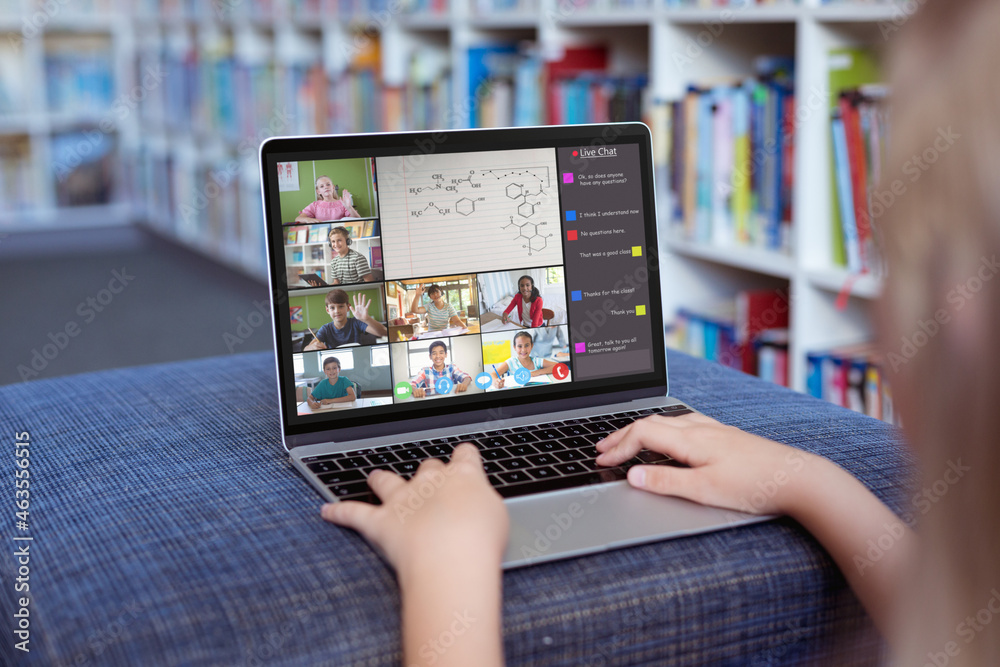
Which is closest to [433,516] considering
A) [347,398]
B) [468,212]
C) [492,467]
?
[492,467]

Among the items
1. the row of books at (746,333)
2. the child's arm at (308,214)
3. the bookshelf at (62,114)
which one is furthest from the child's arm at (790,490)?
the bookshelf at (62,114)

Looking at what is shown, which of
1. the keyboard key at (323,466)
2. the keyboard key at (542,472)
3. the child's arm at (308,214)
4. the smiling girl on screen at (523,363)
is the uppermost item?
the child's arm at (308,214)

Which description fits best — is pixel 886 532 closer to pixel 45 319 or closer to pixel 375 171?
pixel 375 171

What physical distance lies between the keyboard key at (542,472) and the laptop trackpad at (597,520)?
0.03 m

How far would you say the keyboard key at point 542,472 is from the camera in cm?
69

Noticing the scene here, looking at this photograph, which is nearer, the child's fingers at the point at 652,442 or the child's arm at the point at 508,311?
the child's fingers at the point at 652,442

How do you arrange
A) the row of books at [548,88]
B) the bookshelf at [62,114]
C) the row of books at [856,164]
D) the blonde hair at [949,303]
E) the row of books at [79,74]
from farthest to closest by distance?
the row of books at [79,74], the bookshelf at [62,114], the row of books at [548,88], the row of books at [856,164], the blonde hair at [949,303]

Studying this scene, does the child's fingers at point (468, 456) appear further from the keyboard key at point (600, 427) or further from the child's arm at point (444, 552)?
the keyboard key at point (600, 427)

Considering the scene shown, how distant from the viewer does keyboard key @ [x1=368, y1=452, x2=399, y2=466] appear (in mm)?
716

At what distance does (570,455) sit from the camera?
735 millimetres

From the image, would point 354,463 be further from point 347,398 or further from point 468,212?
point 468,212

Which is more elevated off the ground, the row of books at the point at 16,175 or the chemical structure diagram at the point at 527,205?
the row of books at the point at 16,175

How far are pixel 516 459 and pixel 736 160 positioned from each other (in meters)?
1.25

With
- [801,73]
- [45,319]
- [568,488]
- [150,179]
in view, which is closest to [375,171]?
[568,488]
